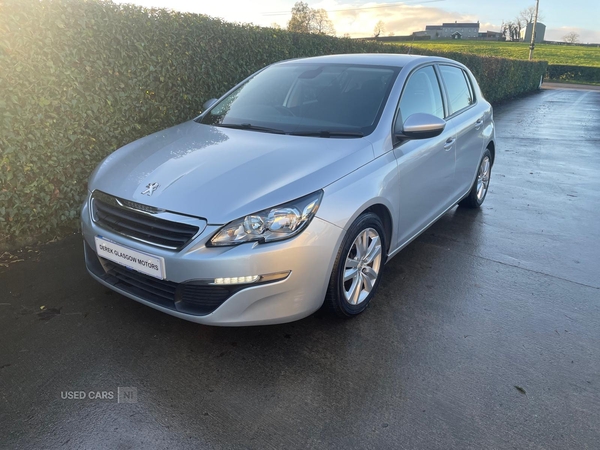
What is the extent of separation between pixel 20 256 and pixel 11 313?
1051mm

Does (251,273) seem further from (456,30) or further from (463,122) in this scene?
(456,30)

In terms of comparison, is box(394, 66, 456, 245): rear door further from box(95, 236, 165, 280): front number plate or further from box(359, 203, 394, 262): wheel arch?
box(95, 236, 165, 280): front number plate

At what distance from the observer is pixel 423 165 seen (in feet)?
11.9

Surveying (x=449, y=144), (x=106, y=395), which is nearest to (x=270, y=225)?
(x=106, y=395)

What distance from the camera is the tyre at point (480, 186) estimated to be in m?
5.41

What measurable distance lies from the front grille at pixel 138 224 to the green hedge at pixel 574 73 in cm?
4844

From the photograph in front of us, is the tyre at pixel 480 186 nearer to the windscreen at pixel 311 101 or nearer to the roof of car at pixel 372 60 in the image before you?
the roof of car at pixel 372 60

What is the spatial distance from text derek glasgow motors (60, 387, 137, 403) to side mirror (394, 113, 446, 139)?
7.84 feet

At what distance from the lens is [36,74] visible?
12.7ft

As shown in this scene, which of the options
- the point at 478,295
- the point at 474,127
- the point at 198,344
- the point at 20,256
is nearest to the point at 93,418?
the point at 198,344

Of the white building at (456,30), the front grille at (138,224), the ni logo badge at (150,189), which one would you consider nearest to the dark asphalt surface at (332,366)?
the front grille at (138,224)

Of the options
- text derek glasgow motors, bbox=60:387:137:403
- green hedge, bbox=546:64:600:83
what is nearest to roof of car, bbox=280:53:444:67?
text derek glasgow motors, bbox=60:387:137:403

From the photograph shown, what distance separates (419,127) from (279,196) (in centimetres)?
129

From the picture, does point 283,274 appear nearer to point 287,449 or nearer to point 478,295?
point 287,449
